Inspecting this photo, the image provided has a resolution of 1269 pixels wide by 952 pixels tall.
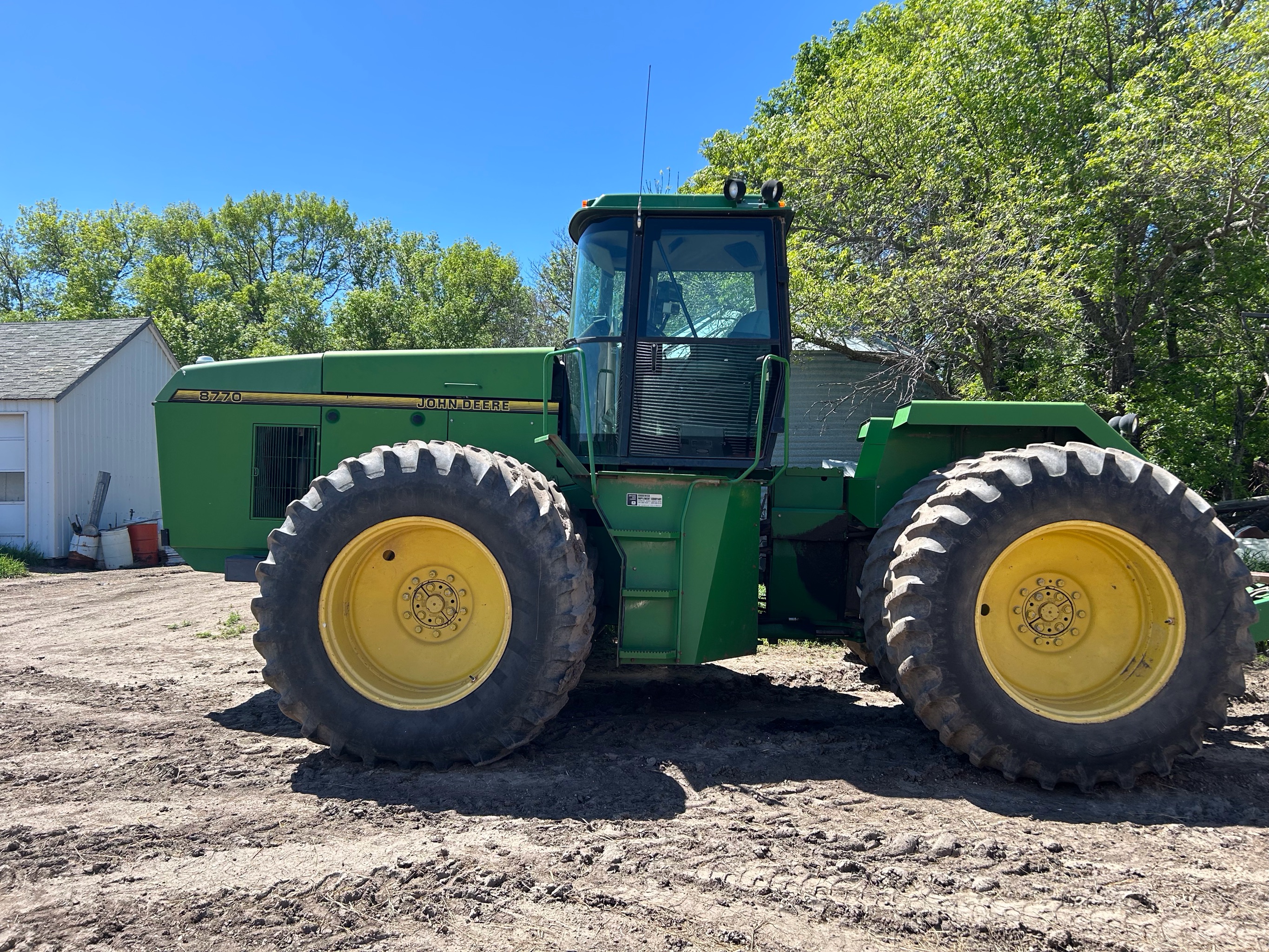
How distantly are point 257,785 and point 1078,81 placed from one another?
13798 mm

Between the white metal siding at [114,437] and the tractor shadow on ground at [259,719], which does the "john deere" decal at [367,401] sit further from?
the white metal siding at [114,437]

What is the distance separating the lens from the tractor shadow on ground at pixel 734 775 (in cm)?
335

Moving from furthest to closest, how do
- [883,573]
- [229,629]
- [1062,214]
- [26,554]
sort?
[26,554], [1062,214], [229,629], [883,573]

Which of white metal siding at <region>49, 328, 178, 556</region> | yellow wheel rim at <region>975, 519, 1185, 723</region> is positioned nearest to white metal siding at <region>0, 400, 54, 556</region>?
white metal siding at <region>49, 328, 178, 556</region>

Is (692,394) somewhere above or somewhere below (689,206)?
below

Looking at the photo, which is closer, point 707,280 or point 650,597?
point 650,597

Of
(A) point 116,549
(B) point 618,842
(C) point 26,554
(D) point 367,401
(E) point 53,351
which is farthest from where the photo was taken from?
(E) point 53,351

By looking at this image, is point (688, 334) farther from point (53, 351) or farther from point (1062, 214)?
point (53, 351)

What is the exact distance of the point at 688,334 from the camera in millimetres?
4297

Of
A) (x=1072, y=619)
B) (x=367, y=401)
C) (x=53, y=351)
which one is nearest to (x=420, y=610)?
(x=367, y=401)

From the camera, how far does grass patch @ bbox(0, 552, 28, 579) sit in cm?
1234

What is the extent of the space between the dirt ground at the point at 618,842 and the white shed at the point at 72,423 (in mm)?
10715

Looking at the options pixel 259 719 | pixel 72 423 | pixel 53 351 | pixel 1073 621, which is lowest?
pixel 259 719

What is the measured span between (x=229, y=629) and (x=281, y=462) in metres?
3.58
